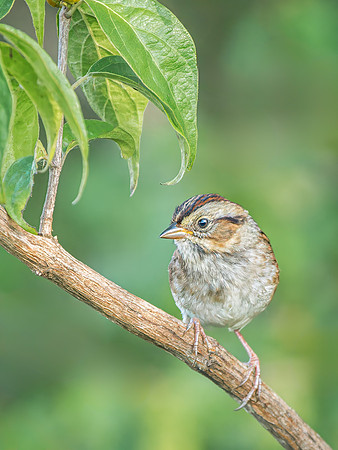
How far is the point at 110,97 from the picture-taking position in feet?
5.98

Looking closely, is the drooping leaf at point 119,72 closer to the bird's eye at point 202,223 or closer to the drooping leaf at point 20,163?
the drooping leaf at point 20,163

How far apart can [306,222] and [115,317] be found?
8.75 feet

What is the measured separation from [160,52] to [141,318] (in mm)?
813

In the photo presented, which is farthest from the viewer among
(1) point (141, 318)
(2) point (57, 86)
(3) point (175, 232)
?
(3) point (175, 232)

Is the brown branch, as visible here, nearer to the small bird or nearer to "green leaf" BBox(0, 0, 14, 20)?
the small bird

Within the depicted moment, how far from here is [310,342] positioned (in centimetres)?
439

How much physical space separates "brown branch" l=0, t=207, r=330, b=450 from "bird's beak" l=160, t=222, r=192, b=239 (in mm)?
591

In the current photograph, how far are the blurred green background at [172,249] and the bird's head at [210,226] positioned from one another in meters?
0.75

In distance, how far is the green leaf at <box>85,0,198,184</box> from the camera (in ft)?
4.87

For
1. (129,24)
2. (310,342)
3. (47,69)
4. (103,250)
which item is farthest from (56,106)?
(310,342)

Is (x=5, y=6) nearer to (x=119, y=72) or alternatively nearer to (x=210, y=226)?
(x=119, y=72)

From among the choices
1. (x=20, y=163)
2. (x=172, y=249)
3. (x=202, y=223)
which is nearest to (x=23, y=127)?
(x=20, y=163)

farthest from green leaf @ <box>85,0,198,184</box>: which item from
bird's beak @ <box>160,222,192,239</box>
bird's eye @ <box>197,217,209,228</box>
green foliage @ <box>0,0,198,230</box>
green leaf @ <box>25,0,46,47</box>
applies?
bird's eye @ <box>197,217,209,228</box>

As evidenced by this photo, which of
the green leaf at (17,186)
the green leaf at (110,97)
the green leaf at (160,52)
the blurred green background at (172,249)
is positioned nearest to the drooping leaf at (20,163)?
the green leaf at (17,186)
